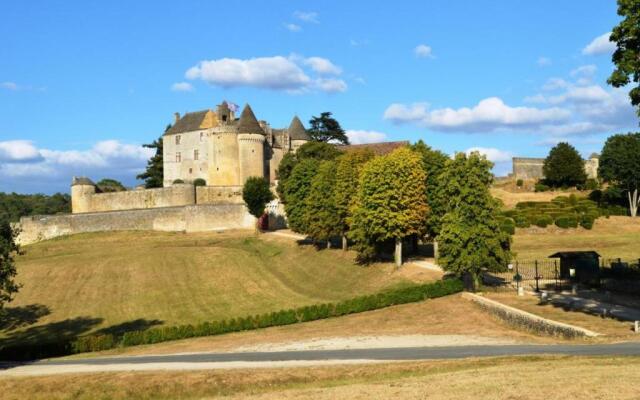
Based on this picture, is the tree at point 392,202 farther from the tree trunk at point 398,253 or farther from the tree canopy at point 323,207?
the tree canopy at point 323,207

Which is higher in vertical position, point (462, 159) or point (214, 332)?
point (462, 159)

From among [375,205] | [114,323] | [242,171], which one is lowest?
[114,323]

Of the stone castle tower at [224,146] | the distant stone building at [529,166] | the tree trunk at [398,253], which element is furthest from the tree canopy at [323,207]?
the distant stone building at [529,166]

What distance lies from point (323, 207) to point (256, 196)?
1967 centimetres

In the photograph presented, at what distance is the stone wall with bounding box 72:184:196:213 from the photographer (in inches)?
3361

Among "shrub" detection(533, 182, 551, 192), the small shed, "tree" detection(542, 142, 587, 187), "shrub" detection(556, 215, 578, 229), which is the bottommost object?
the small shed

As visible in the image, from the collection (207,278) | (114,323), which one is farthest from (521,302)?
(207,278)

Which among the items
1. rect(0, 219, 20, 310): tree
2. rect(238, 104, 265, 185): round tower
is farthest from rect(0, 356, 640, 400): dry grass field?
rect(238, 104, 265, 185): round tower

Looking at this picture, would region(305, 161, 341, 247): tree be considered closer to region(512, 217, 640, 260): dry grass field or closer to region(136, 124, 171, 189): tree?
region(512, 217, 640, 260): dry grass field

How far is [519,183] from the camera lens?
89.7 metres

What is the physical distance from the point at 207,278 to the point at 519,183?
52.1m

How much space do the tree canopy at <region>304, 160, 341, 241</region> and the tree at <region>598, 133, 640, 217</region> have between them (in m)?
34.0

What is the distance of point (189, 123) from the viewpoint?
97.9m

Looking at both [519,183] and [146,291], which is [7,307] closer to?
[146,291]
